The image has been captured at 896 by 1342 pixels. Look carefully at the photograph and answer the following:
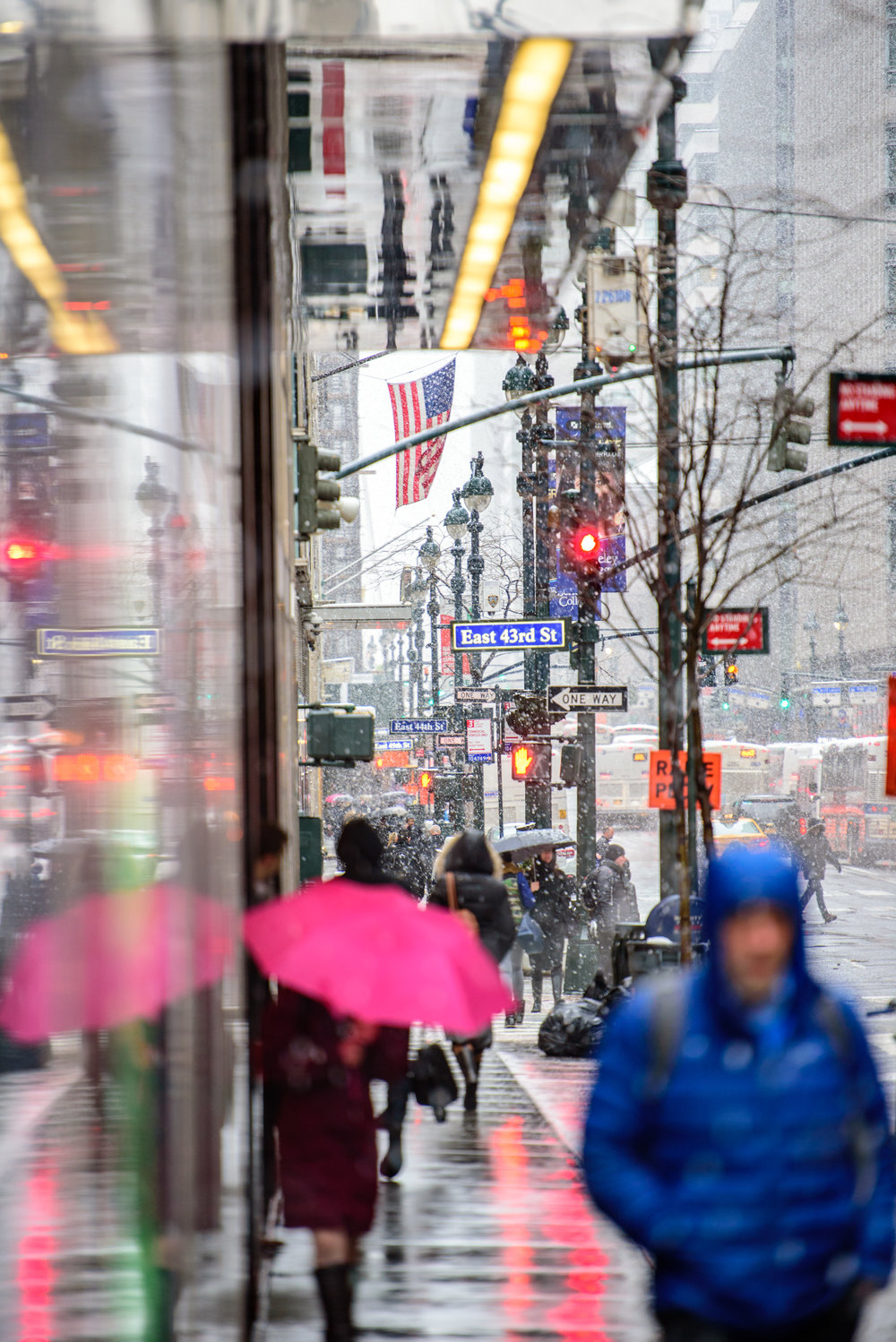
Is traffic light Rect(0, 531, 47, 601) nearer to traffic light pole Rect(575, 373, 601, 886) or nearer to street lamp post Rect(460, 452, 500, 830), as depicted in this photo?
traffic light pole Rect(575, 373, 601, 886)

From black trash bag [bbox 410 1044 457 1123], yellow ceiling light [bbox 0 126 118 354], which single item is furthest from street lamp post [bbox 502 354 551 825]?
yellow ceiling light [bbox 0 126 118 354]

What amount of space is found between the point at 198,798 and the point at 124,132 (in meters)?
1.73

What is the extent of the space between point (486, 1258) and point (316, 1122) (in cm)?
179

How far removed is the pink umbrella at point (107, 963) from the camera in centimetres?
229

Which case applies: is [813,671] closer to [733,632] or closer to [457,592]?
[457,592]

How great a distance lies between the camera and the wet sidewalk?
5668 mm

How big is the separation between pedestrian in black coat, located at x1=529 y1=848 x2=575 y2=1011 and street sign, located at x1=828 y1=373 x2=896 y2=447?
20.9 ft

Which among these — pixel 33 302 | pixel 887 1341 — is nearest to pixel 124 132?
pixel 33 302

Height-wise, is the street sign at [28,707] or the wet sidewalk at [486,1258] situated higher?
the street sign at [28,707]

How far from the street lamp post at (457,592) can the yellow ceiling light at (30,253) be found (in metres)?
30.4

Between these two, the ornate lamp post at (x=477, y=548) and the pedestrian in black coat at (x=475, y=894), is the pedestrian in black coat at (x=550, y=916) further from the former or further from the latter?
the ornate lamp post at (x=477, y=548)

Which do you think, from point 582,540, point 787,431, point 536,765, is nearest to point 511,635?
point 582,540

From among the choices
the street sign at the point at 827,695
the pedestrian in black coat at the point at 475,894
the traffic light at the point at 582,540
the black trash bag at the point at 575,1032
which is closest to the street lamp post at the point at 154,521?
the pedestrian in black coat at the point at 475,894

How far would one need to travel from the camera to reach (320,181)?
9.84 meters
